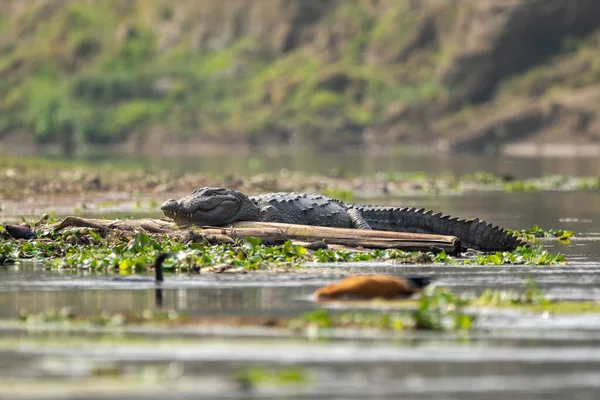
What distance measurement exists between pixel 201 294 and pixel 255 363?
14.4 ft

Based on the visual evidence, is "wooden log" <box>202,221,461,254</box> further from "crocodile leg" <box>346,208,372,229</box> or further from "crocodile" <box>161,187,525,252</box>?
"crocodile leg" <box>346,208,372,229</box>

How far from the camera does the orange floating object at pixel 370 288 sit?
15.3 m

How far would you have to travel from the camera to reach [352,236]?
67.5 ft

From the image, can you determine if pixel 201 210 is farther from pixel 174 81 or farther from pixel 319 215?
pixel 174 81

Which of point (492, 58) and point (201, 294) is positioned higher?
point (492, 58)

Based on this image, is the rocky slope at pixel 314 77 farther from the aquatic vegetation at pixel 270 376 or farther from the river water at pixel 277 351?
the aquatic vegetation at pixel 270 376

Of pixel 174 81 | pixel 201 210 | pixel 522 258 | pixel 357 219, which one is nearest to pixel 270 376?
pixel 522 258

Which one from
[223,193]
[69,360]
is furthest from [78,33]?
[69,360]

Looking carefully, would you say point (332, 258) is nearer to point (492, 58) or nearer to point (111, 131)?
point (492, 58)

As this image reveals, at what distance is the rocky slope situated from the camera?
10994 centimetres

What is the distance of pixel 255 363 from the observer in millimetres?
11805

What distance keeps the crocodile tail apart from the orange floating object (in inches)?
230

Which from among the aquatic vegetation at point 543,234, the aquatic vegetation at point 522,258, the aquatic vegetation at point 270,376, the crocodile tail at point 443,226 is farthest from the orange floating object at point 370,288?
the aquatic vegetation at point 543,234

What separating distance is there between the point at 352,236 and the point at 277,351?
8.36 m
